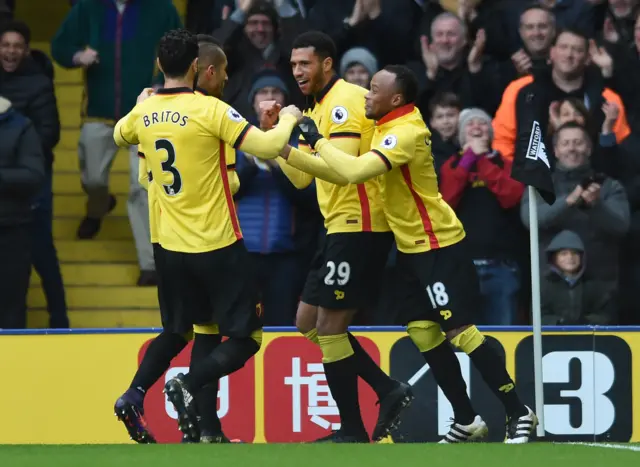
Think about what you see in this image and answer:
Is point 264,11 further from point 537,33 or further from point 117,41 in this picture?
point 537,33

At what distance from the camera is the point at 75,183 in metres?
13.8

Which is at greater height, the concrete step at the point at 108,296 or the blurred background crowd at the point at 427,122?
the blurred background crowd at the point at 427,122

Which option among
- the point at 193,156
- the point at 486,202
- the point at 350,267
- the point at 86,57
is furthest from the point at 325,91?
the point at 86,57

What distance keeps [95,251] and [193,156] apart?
15.5ft

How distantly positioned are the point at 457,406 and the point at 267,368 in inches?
72.6

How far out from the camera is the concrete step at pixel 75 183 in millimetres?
13734

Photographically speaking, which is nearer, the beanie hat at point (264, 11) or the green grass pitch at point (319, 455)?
the green grass pitch at point (319, 455)

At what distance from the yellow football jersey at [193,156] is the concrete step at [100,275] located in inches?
168

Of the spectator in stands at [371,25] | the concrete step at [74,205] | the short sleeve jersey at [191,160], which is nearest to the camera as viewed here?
the short sleeve jersey at [191,160]

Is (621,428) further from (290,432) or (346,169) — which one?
(346,169)

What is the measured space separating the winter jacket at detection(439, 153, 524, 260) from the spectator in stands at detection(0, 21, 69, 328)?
2.93m

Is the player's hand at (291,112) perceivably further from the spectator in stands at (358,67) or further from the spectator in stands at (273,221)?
the spectator in stands at (358,67)

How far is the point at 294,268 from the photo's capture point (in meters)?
11.7

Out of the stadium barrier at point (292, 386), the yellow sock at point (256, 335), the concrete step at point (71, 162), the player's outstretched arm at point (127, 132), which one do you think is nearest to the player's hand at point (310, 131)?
the player's outstretched arm at point (127, 132)
